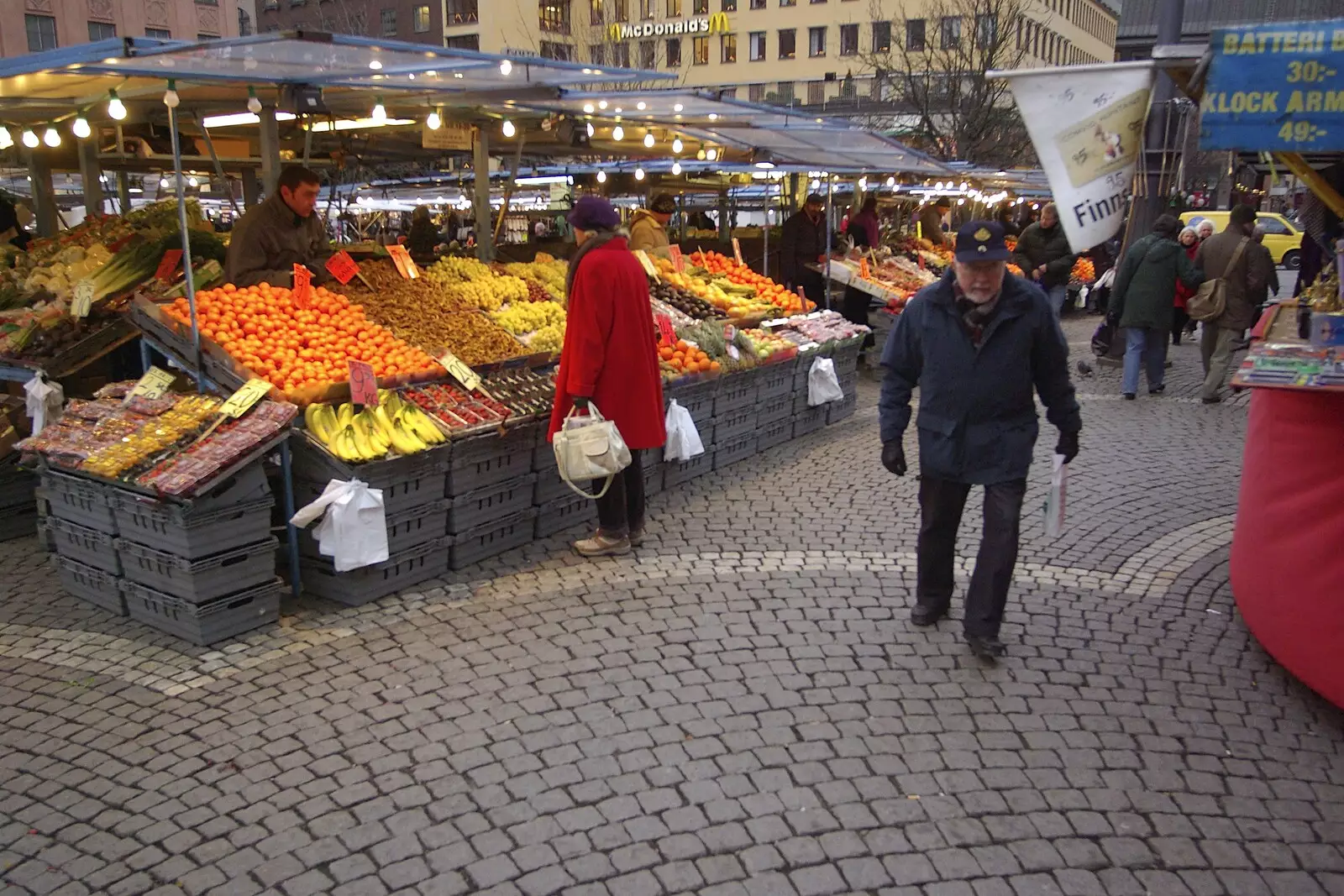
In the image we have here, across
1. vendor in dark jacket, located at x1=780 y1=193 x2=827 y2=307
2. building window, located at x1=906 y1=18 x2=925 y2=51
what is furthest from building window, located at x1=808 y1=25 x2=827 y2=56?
vendor in dark jacket, located at x1=780 y1=193 x2=827 y2=307

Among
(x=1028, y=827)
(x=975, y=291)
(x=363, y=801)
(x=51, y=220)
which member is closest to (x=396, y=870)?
(x=363, y=801)

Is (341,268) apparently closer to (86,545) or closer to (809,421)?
(86,545)

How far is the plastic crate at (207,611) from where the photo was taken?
15.4 ft

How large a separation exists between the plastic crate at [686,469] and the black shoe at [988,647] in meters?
3.15

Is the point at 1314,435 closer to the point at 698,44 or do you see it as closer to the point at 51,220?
the point at 51,220

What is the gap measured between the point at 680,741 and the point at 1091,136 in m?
2.84

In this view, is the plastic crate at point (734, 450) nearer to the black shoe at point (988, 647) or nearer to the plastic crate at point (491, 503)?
the plastic crate at point (491, 503)

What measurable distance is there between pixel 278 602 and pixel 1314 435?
4.77m

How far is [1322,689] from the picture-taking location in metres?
3.99

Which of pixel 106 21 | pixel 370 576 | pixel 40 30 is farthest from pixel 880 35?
pixel 370 576

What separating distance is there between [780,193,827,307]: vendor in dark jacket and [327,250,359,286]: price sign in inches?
293

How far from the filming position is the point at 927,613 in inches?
192

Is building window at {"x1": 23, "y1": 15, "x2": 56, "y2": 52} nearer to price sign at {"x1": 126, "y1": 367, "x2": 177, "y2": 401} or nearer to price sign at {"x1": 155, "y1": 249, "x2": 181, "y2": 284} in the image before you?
price sign at {"x1": 155, "y1": 249, "x2": 181, "y2": 284}

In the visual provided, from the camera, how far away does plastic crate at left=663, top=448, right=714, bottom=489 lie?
7.33 meters
